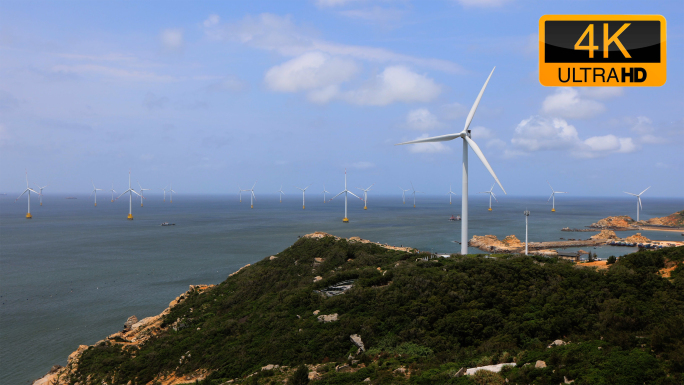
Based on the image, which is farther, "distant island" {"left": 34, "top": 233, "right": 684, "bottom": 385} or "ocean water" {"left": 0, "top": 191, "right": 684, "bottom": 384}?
"ocean water" {"left": 0, "top": 191, "right": 684, "bottom": 384}

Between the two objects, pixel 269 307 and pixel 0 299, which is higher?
pixel 269 307

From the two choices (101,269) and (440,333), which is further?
(101,269)

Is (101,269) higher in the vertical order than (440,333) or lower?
lower

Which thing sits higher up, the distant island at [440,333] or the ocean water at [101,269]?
the distant island at [440,333]

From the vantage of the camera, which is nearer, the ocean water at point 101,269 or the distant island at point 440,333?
the distant island at point 440,333

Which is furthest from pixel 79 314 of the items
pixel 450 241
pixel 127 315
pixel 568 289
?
pixel 450 241

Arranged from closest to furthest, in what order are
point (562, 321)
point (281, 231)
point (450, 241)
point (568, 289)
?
point (562, 321), point (568, 289), point (450, 241), point (281, 231)

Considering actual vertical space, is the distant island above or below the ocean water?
above

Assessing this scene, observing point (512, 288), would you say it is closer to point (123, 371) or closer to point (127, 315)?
point (123, 371)
